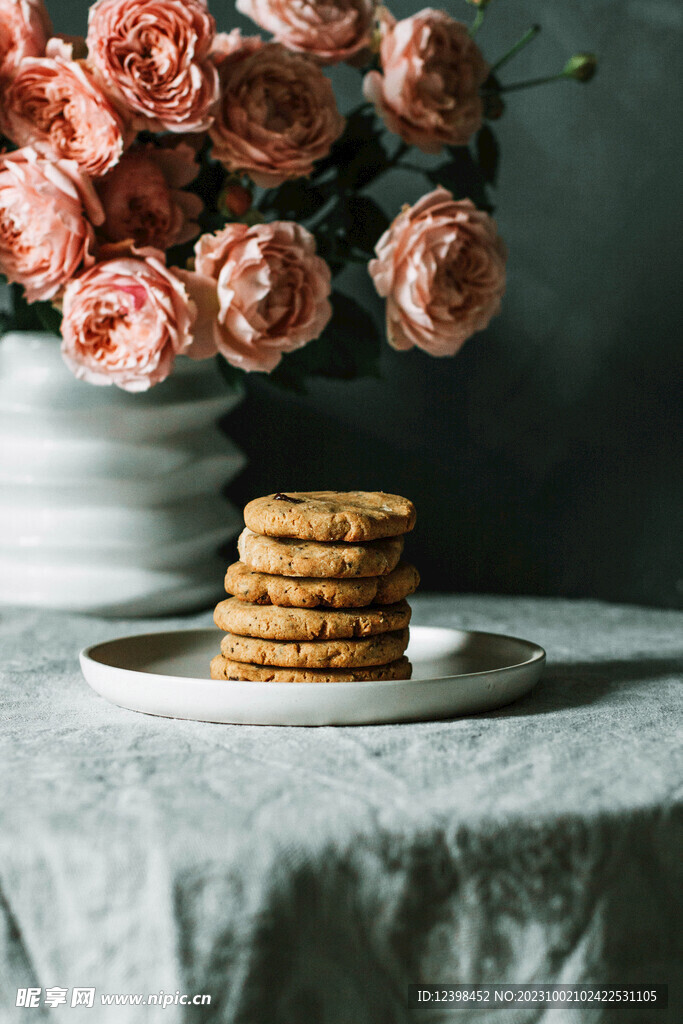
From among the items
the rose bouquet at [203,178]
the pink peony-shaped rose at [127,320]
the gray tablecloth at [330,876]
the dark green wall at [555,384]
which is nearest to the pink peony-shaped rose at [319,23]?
the rose bouquet at [203,178]

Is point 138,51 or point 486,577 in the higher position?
point 138,51

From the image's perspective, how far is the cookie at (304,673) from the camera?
68 cm

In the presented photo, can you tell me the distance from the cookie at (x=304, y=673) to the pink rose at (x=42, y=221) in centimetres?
43

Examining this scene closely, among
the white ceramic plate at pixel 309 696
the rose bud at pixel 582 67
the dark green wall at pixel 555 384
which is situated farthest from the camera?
Answer: the dark green wall at pixel 555 384

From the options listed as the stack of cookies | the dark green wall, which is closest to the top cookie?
the stack of cookies

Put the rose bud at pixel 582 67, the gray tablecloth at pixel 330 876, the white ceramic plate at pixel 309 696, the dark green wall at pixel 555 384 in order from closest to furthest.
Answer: the gray tablecloth at pixel 330 876
the white ceramic plate at pixel 309 696
the rose bud at pixel 582 67
the dark green wall at pixel 555 384

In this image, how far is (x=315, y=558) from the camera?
26.5 inches

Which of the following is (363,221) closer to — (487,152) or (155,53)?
(487,152)

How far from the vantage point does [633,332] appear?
1393mm

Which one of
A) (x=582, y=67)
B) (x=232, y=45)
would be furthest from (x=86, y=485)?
(x=582, y=67)

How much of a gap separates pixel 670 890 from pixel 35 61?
84 cm

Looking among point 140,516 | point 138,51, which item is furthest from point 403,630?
point 138,51

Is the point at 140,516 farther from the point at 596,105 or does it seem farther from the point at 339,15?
the point at 596,105

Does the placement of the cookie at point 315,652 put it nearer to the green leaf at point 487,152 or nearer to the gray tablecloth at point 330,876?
the gray tablecloth at point 330,876
